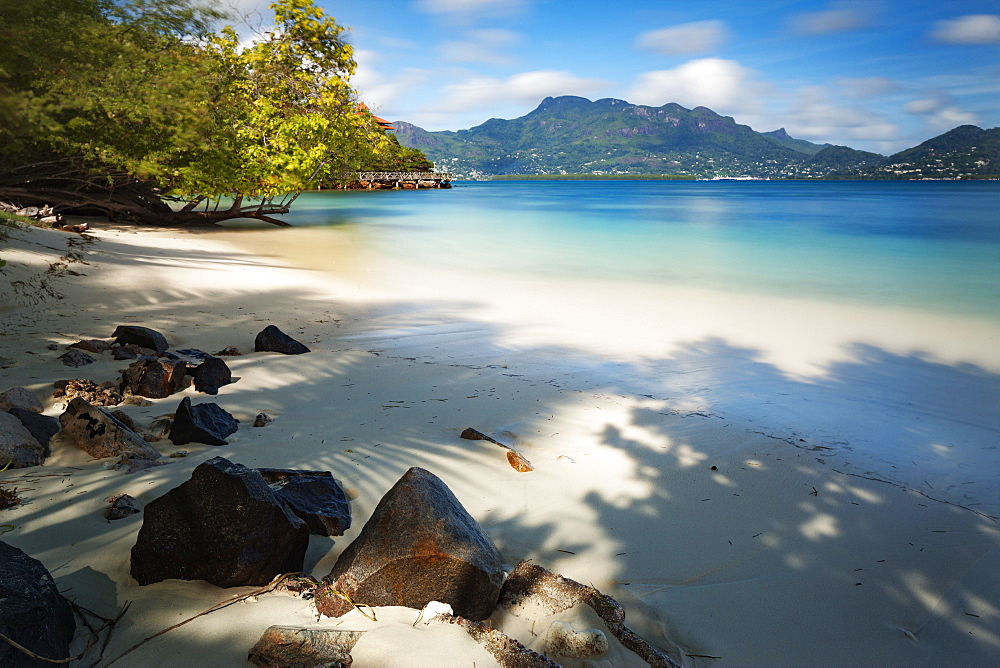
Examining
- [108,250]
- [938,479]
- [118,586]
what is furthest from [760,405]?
[108,250]

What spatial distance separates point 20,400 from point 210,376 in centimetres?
106

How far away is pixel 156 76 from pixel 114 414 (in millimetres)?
6319

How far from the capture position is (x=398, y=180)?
221 feet

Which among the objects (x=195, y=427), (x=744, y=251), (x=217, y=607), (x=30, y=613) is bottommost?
(x=744, y=251)

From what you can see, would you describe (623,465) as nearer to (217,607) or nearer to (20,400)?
(217,607)

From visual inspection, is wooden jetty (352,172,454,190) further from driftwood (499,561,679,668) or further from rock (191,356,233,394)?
driftwood (499,561,679,668)

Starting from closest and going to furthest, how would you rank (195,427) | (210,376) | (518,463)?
(195,427)
(518,463)
(210,376)

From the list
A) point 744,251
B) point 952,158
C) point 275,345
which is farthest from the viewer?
point 952,158

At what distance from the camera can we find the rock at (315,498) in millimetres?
2336

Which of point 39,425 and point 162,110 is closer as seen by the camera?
point 39,425

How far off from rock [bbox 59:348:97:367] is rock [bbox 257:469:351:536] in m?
2.61

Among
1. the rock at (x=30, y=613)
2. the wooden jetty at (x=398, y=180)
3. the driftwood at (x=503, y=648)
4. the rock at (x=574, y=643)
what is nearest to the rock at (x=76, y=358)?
the rock at (x=30, y=613)

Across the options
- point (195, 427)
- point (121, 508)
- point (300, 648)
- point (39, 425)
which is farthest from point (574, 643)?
point (39, 425)

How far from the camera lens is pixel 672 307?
953cm
